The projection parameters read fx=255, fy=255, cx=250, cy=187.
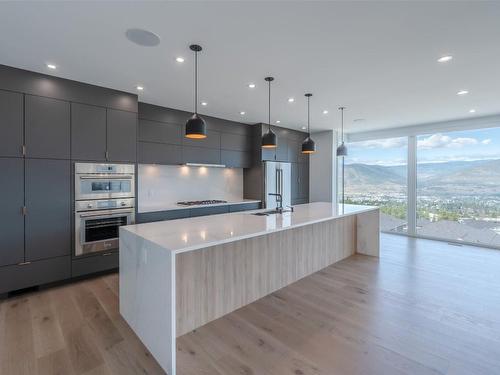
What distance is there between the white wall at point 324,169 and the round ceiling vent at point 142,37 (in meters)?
5.28

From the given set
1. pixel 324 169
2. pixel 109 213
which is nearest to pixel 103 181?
pixel 109 213

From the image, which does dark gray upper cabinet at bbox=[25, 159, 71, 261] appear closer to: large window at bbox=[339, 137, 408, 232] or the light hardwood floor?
the light hardwood floor

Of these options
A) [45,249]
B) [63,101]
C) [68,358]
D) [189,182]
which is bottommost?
[68,358]

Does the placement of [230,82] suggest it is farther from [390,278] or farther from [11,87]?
[390,278]

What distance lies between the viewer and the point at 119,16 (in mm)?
1982

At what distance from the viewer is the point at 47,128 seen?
122 inches

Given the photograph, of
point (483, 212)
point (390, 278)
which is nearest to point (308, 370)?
point (390, 278)

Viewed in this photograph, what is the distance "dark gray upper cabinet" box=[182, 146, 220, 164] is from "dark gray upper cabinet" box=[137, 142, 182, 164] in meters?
0.12

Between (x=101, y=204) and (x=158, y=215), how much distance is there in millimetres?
857

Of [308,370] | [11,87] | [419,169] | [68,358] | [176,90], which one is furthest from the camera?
[419,169]

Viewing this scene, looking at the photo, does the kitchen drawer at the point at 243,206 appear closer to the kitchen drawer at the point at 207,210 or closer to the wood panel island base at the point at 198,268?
the kitchen drawer at the point at 207,210

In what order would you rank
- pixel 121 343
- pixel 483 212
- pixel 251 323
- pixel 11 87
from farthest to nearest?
pixel 483 212
pixel 11 87
pixel 251 323
pixel 121 343

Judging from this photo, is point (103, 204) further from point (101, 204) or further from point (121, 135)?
point (121, 135)

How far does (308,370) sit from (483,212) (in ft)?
18.5
